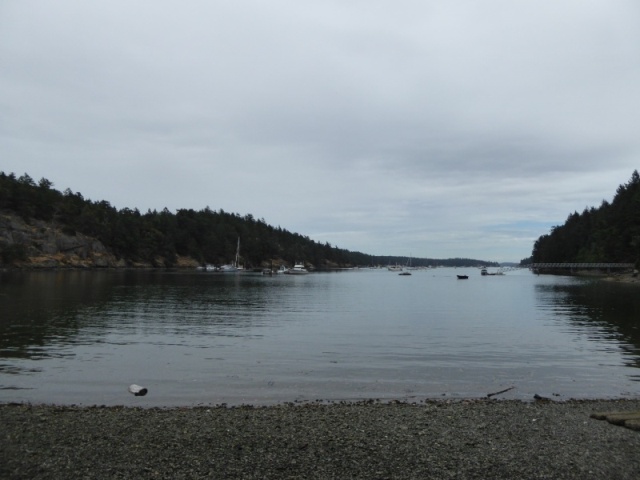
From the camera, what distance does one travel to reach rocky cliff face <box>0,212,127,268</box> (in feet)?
456

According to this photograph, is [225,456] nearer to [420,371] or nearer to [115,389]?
[115,389]

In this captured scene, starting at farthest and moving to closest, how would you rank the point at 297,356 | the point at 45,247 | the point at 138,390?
the point at 45,247, the point at 297,356, the point at 138,390

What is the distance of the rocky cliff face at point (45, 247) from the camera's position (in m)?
139

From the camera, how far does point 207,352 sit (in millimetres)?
26672

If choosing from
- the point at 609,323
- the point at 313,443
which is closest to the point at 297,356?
the point at 313,443

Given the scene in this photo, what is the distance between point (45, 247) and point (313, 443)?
167 m

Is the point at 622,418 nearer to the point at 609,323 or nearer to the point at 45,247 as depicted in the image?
the point at 609,323

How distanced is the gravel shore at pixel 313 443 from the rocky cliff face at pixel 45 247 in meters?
146

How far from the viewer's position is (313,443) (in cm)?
1132

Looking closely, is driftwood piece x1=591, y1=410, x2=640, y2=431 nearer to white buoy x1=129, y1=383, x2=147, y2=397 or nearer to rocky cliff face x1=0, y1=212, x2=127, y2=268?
white buoy x1=129, y1=383, x2=147, y2=397

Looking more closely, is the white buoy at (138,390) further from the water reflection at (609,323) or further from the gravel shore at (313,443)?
the water reflection at (609,323)

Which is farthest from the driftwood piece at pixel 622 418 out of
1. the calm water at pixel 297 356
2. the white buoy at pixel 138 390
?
the white buoy at pixel 138 390

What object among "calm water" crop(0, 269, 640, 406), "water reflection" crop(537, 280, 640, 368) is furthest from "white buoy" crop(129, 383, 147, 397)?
"water reflection" crop(537, 280, 640, 368)

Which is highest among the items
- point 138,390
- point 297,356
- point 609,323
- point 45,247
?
point 45,247
